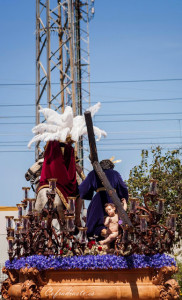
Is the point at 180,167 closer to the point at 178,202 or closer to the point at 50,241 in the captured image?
the point at 178,202

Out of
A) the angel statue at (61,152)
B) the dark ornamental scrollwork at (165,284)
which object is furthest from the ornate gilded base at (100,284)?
the angel statue at (61,152)

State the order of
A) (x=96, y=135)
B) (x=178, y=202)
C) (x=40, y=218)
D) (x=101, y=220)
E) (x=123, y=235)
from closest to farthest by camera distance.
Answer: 1. (x=123, y=235)
2. (x=40, y=218)
3. (x=101, y=220)
4. (x=96, y=135)
5. (x=178, y=202)

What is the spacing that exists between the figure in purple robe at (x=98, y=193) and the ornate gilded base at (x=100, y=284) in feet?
4.70

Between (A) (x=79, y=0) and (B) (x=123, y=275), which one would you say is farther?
(A) (x=79, y=0)

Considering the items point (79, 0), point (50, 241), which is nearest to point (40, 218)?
point (50, 241)

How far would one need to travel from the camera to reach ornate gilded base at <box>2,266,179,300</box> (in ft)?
26.5

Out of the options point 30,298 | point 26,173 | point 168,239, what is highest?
point 26,173

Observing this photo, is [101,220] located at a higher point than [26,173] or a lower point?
lower

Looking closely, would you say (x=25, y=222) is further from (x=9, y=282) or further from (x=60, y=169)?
(x=60, y=169)

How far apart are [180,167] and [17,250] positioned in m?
12.5

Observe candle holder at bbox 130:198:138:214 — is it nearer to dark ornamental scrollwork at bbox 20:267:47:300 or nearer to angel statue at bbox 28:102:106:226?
dark ornamental scrollwork at bbox 20:267:47:300

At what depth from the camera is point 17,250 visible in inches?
362

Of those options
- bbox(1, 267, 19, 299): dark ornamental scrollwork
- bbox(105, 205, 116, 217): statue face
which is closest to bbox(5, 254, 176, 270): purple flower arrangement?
bbox(1, 267, 19, 299): dark ornamental scrollwork

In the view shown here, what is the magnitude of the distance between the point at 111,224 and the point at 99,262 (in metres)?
1.00
